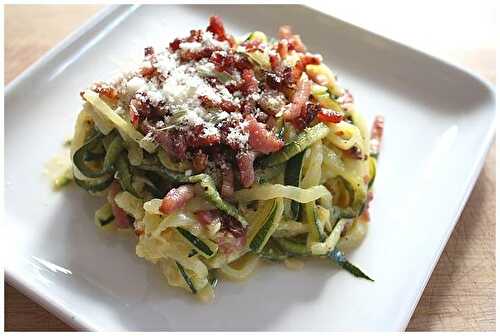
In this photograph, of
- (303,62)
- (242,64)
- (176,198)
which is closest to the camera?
(176,198)

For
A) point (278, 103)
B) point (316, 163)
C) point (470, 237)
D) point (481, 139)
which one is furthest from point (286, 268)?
Result: point (481, 139)

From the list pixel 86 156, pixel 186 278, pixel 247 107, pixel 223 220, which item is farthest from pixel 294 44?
pixel 186 278

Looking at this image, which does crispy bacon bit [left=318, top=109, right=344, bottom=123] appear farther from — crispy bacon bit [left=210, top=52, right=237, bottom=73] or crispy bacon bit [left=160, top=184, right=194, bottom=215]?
crispy bacon bit [left=160, top=184, right=194, bottom=215]

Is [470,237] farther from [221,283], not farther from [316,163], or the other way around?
[221,283]

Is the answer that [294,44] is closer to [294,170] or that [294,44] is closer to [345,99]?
[345,99]

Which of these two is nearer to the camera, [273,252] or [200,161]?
[200,161]

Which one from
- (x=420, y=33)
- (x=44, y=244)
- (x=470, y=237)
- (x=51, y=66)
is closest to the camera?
(x=44, y=244)
